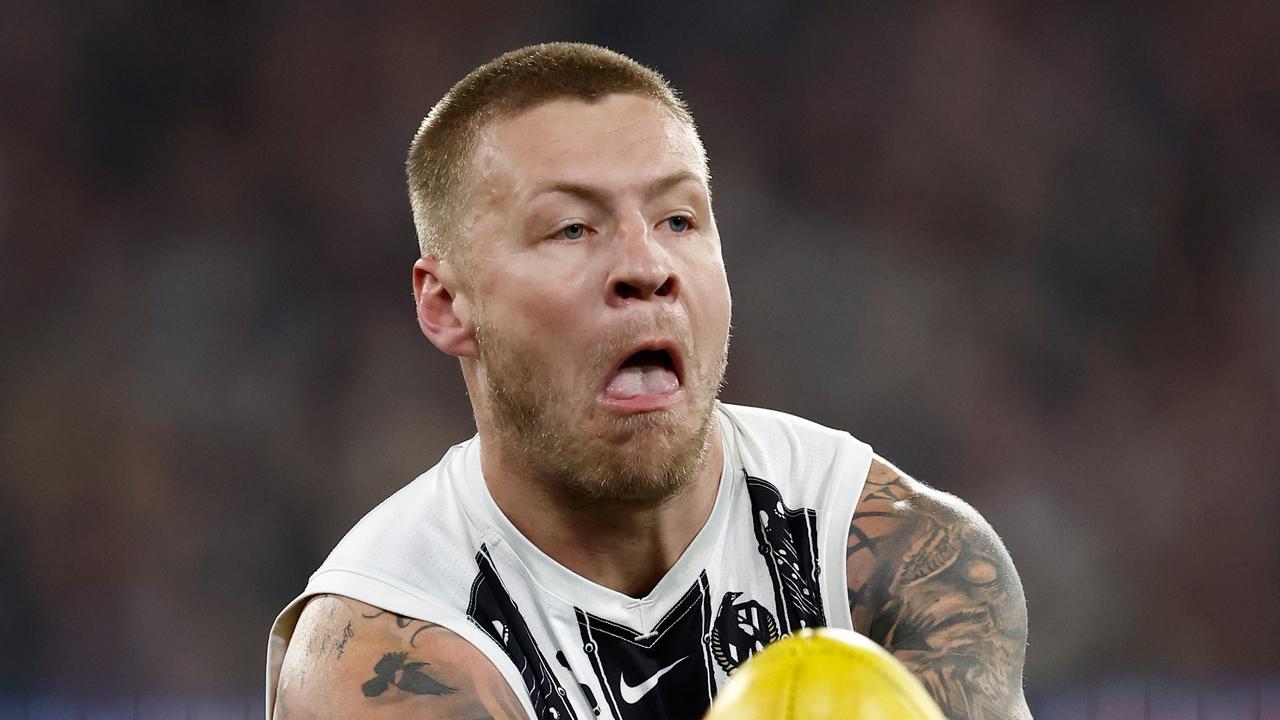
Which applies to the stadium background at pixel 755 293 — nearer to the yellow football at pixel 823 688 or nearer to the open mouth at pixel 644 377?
the open mouth at pixel 644 377

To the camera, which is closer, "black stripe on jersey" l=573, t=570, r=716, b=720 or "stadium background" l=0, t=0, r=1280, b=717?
"black stripe on jersey" l=573, t=570, r=716, b=720

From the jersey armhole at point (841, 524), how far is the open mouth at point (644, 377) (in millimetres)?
501

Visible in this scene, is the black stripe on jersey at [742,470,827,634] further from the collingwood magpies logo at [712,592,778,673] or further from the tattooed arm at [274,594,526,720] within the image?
the tattooed arm at [274,594,526,720]

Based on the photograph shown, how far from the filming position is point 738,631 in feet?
8.43

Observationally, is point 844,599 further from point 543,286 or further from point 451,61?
point 451,61

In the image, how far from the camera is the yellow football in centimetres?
125

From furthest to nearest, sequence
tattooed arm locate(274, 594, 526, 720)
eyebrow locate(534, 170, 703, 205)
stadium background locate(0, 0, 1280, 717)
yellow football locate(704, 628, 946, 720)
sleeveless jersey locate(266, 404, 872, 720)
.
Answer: stadium background locate(0, 0, 1280, 717) → sleeveless jersey locate(266, 404, 872, 720) → eyebrow locate(534, 170, 703, 205) → tattooed arm locate(274, 594, 526, 720) → yellow football locate(704, 628, 946, 720)

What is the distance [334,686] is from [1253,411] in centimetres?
714

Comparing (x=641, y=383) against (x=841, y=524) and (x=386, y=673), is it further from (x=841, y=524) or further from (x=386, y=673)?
(x=386, y=673)

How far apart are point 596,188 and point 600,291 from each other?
0.61ft

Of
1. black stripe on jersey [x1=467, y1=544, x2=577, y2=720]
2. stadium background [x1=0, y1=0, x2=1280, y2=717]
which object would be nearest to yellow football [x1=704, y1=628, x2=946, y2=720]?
black stripe on jersey [x1=467, y1=544, x2=577, y2=720]

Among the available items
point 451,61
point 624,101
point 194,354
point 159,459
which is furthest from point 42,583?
point 624,101

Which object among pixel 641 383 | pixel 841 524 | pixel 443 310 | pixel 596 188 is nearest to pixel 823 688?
pixel 641 383

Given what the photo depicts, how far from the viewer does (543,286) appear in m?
2.35
